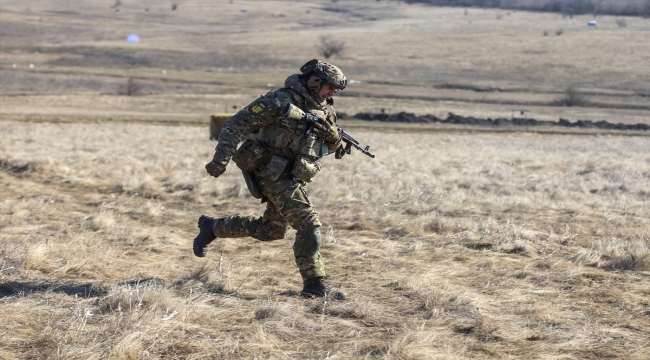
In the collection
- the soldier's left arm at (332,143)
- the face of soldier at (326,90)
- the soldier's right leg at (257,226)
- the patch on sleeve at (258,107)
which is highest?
the face of soldier at (326,90)

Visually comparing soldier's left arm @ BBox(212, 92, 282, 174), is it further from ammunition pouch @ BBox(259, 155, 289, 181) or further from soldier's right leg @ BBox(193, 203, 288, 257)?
soldier's right leg @ BBox(193, 203, 288, 257)

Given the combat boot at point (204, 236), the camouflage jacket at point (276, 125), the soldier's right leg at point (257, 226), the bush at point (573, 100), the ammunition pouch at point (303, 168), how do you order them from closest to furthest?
the camouflage jacket at point (276, 125)
the ammunition pouch at point (303, 168)
the soldier's right leg at point (257, 226)
the combat boot at point (204, 236)
the bush at point (573, 100)

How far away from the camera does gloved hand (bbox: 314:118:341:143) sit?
5809 mm

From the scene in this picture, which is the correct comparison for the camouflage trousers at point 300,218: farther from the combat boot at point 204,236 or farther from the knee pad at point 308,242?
the combat boot at point 204,236

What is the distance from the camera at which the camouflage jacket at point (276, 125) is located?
18.4ft

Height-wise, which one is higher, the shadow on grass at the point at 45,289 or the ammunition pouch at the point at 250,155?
the ammunition pouch at the point at 250,155

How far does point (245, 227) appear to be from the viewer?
6.11 metres

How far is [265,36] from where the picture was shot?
83500 mm

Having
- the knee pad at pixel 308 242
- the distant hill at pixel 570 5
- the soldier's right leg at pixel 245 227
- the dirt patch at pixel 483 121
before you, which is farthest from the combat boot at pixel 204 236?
the distant hill at pixel 570 5

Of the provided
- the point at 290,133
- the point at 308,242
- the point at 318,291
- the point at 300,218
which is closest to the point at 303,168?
the point at 290,133

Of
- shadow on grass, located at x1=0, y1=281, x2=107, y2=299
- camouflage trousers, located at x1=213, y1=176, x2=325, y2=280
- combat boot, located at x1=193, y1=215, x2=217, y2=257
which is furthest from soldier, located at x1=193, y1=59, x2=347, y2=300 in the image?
shadow on grass, located at x1=0, y1=281, x2=107, y2=299

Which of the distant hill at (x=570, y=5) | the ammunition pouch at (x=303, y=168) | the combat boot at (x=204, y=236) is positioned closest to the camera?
the ammunition pouch at (x=303, y=168)

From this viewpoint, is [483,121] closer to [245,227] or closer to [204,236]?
[204,236]

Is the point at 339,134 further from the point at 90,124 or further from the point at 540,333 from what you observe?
the point at 90,124
